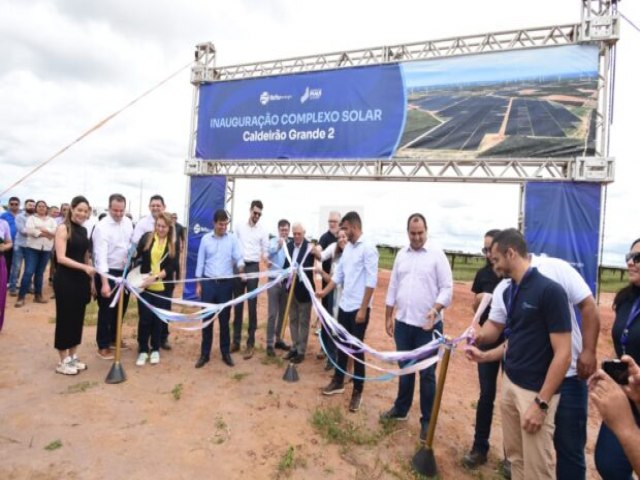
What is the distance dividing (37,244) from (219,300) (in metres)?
4.55

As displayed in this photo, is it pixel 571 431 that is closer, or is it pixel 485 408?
pixel 571 431

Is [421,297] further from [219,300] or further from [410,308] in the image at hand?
[219,300]

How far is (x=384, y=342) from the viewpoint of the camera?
6.16m

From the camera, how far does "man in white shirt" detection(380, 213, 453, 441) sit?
10.5 ft

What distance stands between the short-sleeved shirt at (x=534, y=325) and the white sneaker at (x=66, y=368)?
4.17m

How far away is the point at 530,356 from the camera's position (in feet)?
6.88

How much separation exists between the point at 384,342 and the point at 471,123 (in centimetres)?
401

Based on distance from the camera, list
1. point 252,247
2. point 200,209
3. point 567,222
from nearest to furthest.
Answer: point 252,247 → point 567,222 → point 200,209

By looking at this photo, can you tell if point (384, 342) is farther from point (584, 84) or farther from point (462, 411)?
point (584, 84)

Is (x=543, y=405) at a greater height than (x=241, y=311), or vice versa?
(x=543, y=405)

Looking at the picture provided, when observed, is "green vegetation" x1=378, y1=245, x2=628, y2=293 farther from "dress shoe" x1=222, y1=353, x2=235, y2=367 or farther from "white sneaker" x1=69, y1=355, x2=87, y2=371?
"white sneaker" x1=69, y1=355, x2=87, y2=371

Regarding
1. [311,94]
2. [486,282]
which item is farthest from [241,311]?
[311,94]

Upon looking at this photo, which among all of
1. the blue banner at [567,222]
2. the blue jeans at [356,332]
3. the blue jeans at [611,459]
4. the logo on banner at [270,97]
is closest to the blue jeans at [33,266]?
the logo on banner at [270,97]

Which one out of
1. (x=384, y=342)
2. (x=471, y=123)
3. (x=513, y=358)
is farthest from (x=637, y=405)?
(x=471, y=123)
